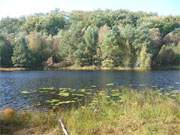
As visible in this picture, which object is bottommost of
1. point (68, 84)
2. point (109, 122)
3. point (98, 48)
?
point (68, 84)

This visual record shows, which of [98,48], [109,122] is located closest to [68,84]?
[109,122]

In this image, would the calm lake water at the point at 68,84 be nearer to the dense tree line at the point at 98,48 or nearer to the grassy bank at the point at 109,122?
the grassy bank at the point at 109,122

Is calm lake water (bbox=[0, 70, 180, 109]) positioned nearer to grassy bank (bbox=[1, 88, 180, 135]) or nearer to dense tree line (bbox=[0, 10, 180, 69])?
grassy bank (bbox=[1, 88, 180, 135])

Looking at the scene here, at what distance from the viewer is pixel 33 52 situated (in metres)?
85.7

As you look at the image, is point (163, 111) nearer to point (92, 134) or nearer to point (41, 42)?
point (92, 134)

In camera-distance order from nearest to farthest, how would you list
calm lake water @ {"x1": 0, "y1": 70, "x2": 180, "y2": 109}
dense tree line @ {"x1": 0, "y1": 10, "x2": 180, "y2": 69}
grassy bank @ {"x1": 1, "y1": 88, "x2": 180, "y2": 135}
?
grassy bank @ {"x1": 1, "y1": 88, "x2": 180, "y2": 135} < calm lake water @ {"x1": 0, "y1": 70, "x2": 180, "y2": 109} < dense tree line @ {"x1": 0, "y1": 10, "x2": 180, "y2": 69}

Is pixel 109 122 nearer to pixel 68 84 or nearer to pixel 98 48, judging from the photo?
pixel 68 84

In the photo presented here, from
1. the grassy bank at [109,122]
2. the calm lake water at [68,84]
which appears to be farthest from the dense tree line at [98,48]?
the grassy bank at [109,122]

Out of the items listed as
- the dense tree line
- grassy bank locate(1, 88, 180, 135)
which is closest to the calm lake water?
grassy bank locate(1, 88, 180, 135)

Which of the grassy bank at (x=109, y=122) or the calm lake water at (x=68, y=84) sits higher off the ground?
the grassy bank at (x=109, y=122)

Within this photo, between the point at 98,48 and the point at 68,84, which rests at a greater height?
the point at 98,48

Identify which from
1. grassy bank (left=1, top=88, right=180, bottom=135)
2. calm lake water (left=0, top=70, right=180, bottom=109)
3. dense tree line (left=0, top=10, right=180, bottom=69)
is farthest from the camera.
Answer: dense tree line (left=0, top=10, right=180, bottom=69)

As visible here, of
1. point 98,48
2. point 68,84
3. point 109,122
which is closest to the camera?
point 109,122

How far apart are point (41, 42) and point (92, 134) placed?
80.9m
